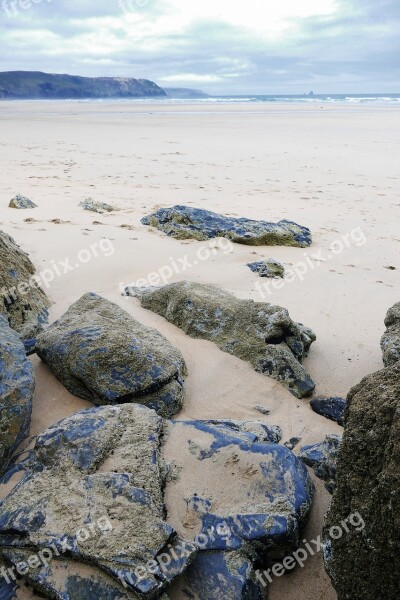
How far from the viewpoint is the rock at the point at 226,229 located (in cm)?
703

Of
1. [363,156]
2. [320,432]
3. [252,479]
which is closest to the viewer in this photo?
[252,479]

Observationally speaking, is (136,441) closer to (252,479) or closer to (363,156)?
(252,479)

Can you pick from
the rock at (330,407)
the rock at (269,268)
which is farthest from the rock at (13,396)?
the rock at (269,268)

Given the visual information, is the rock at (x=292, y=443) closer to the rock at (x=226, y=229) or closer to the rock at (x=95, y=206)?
the rock at (x=226, y=229)

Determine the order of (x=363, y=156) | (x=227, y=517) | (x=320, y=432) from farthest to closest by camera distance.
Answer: (x=363, y=156)
(x=320, y=432)
(x=227, y=517)

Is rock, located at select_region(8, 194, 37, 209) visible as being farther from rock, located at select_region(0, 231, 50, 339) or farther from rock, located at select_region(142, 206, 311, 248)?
rock, located at select_region(0, 231, 50, 339)

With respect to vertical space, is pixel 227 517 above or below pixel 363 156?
below

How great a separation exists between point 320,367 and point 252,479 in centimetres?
171

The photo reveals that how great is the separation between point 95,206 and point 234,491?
6747mm

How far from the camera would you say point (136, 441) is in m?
2.55

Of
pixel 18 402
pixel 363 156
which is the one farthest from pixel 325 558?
pixel 363 156

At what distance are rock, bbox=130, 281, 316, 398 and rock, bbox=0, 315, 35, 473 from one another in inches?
61.5

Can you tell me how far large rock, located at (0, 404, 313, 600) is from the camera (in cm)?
198

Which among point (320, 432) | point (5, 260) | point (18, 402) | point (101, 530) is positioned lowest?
point (320, 432)
